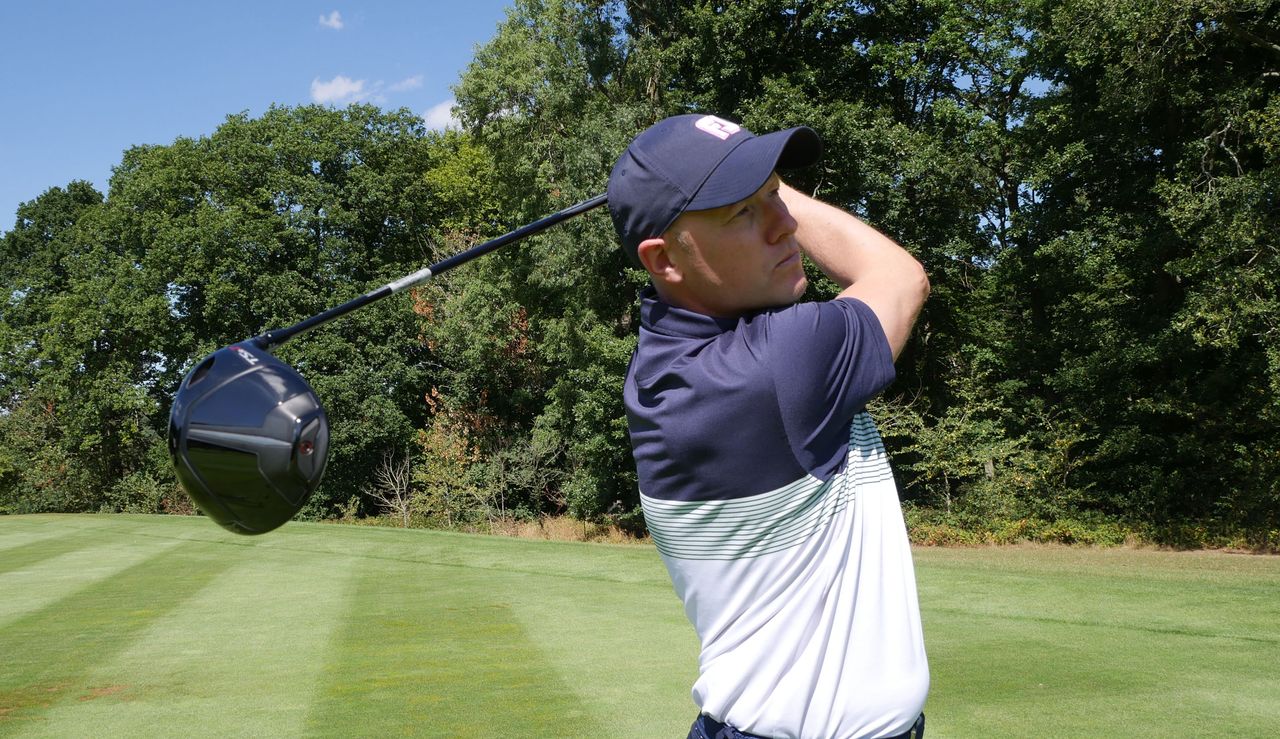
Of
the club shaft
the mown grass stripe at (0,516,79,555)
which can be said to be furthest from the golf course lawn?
the mown grass stripe at (0,516,79,555)

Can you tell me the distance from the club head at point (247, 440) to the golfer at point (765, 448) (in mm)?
694

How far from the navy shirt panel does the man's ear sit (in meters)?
0.06

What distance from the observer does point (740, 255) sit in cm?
180

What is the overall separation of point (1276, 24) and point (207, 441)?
64.6ft

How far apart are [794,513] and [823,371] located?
247 mm

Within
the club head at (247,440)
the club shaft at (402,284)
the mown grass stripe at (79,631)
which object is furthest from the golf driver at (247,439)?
the mown grass stripe at (79,631)

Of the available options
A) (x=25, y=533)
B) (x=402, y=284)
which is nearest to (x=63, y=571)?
(x=25, y=533)

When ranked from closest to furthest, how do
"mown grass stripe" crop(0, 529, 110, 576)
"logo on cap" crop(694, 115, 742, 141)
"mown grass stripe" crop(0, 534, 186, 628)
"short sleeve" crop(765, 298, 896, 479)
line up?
"short sleeve" crop(765, 298, 896, 479) < "logo on cap" crop(694, 115, 742, 141) < "mown grass stripe" crop(0, 534, 186, 628) < "mown grass stripe" crop(0, 529, 110, 576)

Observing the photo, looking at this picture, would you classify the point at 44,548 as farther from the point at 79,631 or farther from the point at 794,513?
the point at 794,513

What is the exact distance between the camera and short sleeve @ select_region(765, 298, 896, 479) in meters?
1.65

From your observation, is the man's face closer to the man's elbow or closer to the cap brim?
the cap brim

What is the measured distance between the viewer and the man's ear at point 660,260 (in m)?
1.84

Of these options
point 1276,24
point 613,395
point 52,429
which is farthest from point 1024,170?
point 52,429

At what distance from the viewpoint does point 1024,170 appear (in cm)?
2195
